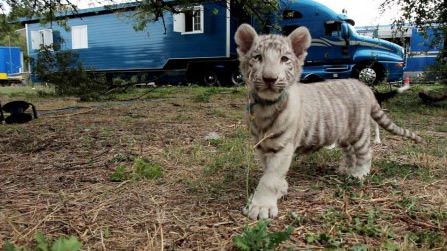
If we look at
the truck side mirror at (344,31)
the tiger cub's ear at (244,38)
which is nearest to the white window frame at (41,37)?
the truck side mirror at (344,31)

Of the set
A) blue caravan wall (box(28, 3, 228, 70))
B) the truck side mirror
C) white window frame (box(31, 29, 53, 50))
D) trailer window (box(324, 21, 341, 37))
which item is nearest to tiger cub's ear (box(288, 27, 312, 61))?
trailer window (box(324, 21, 341, 37))

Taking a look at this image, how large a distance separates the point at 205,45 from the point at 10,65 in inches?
969

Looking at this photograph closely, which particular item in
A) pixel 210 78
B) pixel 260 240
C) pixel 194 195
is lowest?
pixel 194 195

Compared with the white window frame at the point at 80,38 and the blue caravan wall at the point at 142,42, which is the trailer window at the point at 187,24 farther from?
the white window frame at the point at 80,38

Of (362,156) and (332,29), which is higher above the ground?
(332,29)

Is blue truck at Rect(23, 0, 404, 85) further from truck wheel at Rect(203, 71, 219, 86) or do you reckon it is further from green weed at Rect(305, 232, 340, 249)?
green weed at Rect(305, 232, 340, 249)

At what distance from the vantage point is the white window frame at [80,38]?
21.4 m


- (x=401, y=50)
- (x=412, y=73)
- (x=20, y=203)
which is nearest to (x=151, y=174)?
(x=20, y=203)

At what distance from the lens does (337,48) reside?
15.6 m

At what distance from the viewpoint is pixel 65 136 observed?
16.6ft

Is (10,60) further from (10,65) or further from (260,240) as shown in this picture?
(260,240)

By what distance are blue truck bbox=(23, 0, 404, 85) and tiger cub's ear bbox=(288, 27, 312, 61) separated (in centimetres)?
922

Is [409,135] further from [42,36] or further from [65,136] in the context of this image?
[42,36]

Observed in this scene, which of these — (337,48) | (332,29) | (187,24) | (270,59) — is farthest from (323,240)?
(187,24)
